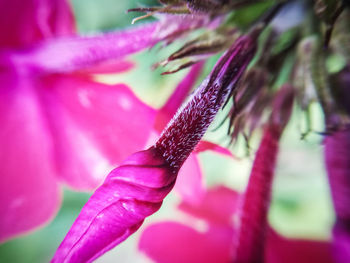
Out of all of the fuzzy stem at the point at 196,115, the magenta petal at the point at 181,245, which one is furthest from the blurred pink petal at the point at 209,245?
the fuzzy stem at the point at 196,115

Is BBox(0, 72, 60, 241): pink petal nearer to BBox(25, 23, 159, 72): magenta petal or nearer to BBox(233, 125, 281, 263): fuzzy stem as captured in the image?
BBox(25, 23, 159, 72): magenta petal

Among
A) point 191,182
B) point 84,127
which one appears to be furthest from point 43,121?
point 191,182

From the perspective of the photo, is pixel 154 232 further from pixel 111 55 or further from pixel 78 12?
pixel 78 12

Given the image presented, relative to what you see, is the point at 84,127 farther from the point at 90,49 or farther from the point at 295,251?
the point at 295,251

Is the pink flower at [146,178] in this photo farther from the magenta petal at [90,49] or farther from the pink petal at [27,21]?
the pink petal at [27,21]

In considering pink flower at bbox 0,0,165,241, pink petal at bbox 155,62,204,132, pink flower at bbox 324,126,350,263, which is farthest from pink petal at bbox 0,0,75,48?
pink flower at bbox 324,126,350,263

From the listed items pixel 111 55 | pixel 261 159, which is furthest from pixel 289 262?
pixel 111 55
